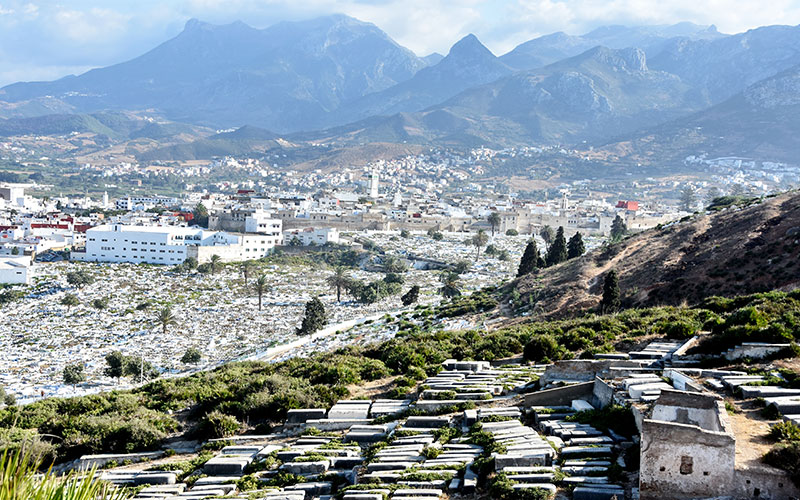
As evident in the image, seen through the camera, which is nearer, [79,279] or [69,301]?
[69,301]

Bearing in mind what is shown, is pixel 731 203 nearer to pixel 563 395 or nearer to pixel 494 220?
pixel 494 220

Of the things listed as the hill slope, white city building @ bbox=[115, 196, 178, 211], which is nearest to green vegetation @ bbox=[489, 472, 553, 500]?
the hill slope

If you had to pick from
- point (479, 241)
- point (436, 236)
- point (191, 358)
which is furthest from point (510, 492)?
point (436, 236)

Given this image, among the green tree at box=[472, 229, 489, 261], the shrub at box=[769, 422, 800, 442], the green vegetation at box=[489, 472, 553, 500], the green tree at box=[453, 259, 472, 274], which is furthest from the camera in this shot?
the green tree at box=[472, 229, 489, 261]

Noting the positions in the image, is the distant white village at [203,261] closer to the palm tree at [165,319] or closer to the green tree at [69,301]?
the green tree at [69,301]

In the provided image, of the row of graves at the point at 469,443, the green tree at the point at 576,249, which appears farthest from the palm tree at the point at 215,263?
the row of graves at the point at 469,443

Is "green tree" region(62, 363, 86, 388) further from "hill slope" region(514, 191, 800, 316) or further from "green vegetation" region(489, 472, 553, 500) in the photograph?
"green vegetation" region(489, 472, 553, 500)

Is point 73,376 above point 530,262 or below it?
below
